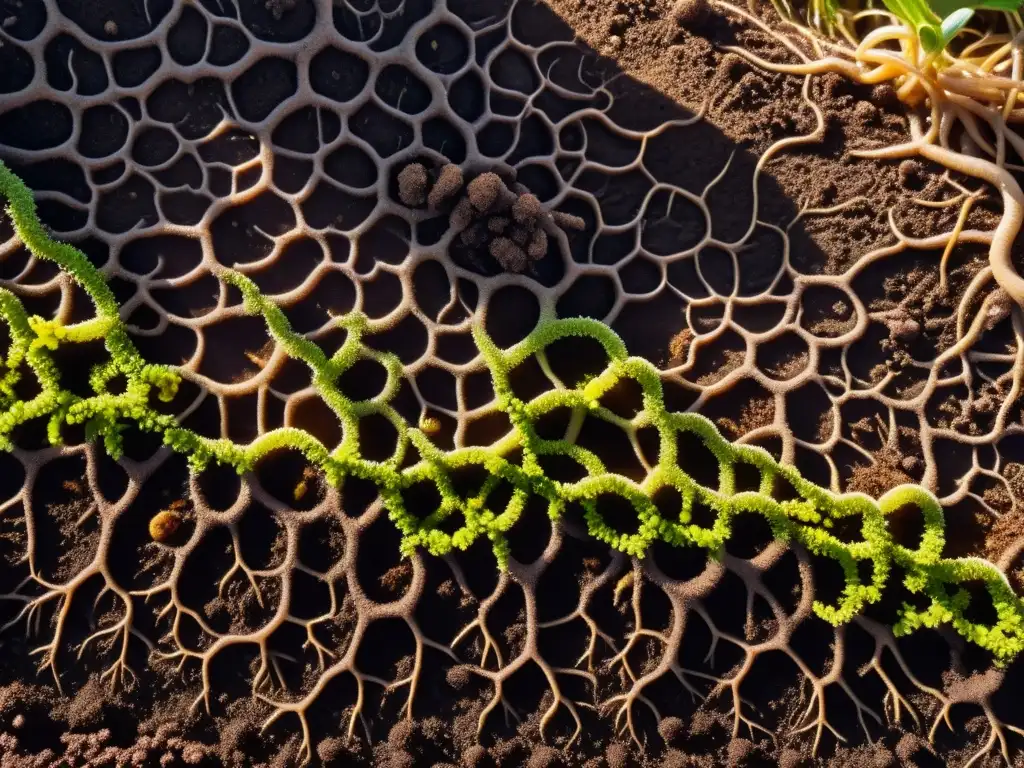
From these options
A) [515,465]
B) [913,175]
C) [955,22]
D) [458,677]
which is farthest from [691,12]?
[458,677]

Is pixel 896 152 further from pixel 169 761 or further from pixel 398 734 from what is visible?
pixel 169 761

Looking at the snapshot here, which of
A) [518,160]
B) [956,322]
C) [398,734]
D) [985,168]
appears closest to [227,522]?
[398,734]

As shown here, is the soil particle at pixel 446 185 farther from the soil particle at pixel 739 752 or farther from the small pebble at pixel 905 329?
the soil particle at pixel 739 752

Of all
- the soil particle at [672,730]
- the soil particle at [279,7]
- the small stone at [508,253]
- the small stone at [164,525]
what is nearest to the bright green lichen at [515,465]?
the small stone at [164,525]

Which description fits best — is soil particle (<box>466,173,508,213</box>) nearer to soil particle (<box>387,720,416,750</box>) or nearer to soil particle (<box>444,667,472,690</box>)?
soil particle (<box>444,667,472,690</box>)

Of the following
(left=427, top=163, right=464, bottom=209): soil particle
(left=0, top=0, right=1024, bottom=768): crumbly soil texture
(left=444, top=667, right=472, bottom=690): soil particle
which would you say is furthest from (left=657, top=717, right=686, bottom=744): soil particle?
(left=427, top=163, right=464, bottom=209): soil particle

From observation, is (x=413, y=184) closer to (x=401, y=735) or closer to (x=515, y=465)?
(x=515, y=465)
